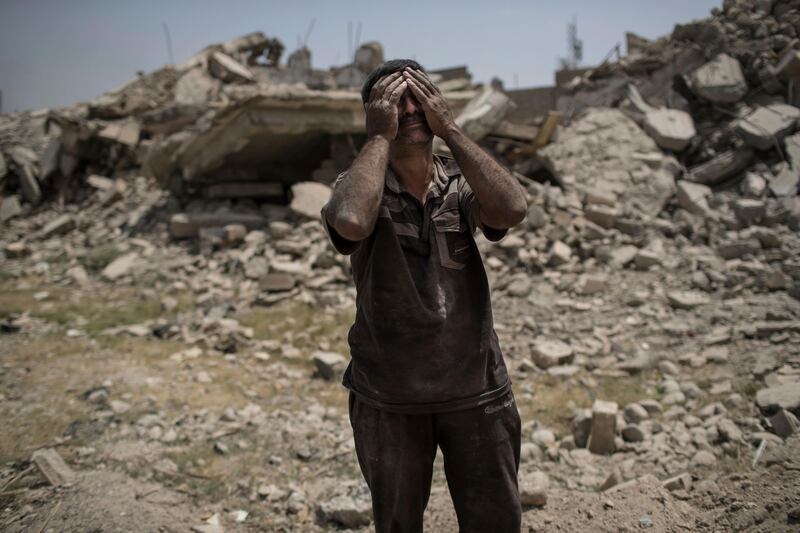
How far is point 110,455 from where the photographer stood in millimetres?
3781

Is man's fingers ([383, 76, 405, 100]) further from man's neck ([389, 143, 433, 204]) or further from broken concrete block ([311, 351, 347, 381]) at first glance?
broken concrete block ([311, 351, 347, 381])

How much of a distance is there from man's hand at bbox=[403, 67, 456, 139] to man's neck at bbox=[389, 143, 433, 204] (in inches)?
3.4

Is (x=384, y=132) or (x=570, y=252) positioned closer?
(x=384, y=132)

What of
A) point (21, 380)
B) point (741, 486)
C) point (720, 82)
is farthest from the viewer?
point (720, 82)

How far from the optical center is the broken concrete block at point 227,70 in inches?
496

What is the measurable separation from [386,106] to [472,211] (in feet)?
1.36

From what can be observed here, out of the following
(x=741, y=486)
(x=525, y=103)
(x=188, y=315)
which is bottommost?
(x=188, y=315)

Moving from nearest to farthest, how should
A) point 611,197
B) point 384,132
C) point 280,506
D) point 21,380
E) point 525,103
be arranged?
point 384,132 < point 280,506 < point 21,380 < point 611,197 < point 525,103

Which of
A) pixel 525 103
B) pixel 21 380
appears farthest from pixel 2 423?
pixel 525 103

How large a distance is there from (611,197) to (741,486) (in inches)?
217

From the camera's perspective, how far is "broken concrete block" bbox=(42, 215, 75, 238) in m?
10.4

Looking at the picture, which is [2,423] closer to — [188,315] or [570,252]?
[188,315]

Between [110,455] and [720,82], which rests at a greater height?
[720,82]

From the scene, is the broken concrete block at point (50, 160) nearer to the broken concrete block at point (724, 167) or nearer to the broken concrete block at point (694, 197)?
the broken concrete block at point (694, 197)
